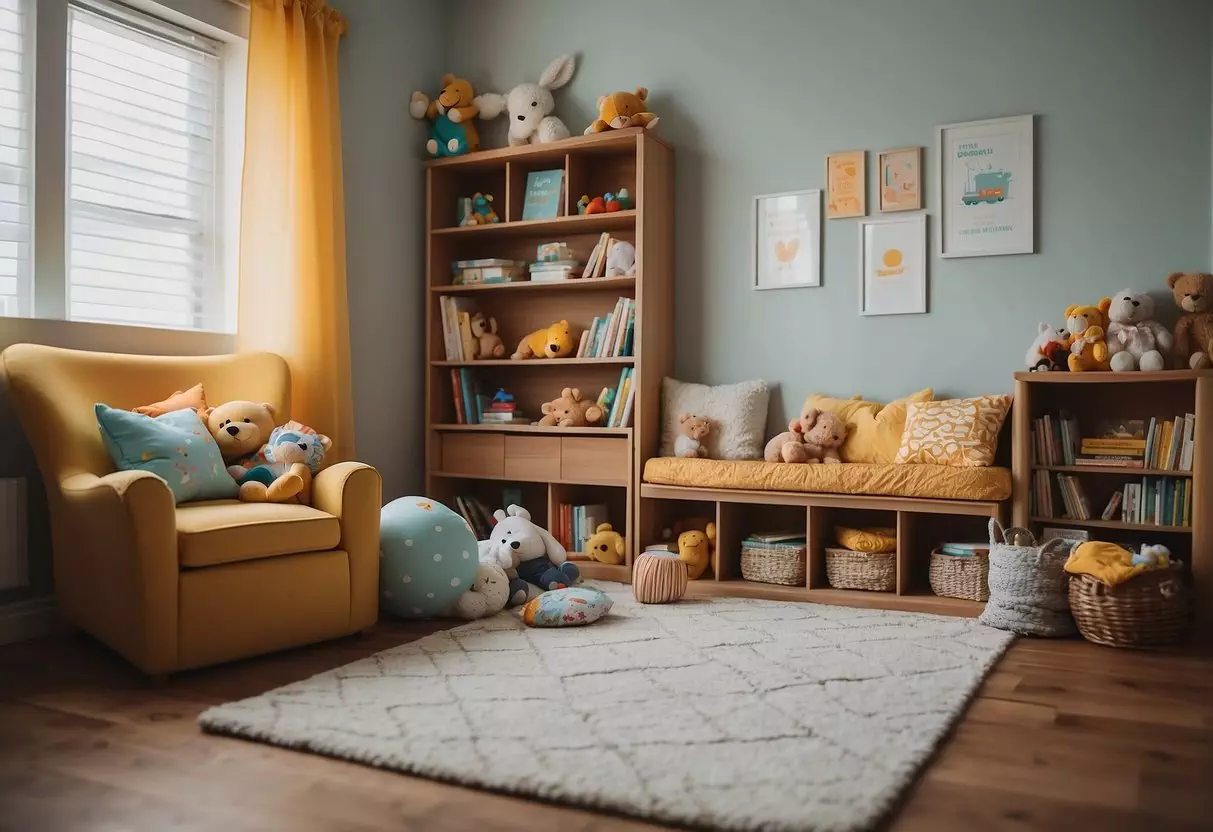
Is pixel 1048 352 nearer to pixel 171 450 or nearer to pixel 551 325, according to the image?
pixel 551 325

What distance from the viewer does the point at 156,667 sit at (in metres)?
2.57

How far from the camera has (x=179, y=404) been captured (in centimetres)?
319

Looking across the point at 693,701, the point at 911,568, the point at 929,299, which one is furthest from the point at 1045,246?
the point at 693,701

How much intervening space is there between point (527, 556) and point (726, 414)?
41.3 inches

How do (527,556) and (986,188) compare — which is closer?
(527,556)

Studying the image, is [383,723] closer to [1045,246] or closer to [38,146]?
[38,146]

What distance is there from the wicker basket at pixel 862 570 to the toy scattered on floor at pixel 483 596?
1.23 metres

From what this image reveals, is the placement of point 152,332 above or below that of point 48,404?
above

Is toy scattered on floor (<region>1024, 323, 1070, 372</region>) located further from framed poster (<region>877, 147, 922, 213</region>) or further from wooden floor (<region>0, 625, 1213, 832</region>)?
wooden floor (<region>0, 625, 1213, 832</region>)

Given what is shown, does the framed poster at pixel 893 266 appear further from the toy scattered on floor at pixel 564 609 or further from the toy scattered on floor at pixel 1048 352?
the toy scattered on floor at pixel 564 609

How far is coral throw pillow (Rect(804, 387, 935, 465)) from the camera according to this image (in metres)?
3.82

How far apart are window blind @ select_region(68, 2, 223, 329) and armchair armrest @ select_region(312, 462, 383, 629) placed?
1094 millimetres

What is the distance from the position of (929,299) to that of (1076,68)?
97 cm

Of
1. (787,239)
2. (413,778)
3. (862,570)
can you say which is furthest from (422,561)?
(787,239)
